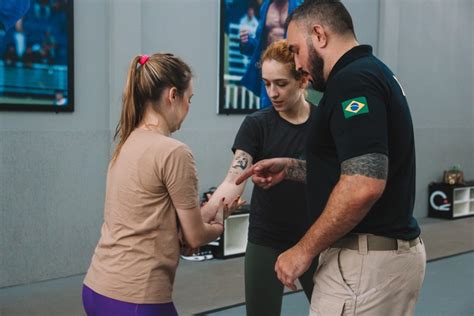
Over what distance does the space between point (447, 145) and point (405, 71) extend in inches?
56.4

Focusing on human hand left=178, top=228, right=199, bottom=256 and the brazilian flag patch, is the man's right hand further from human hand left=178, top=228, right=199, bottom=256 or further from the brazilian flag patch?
the brazilian flag patch

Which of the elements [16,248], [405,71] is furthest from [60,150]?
[405,71]

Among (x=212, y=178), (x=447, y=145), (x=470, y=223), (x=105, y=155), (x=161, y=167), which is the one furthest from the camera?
(x=447, y=145)

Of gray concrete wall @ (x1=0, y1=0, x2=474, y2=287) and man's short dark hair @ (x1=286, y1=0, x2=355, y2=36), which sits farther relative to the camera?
gray concrete wall @ (x1=0, y1=0, x2=474, y2=287)

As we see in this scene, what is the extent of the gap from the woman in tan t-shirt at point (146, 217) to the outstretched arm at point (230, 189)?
0.26 m

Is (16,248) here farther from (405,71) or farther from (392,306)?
(405,71)

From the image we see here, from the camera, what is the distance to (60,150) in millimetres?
4711

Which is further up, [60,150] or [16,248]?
[60,150]

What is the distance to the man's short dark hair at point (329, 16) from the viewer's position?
6.12 ft

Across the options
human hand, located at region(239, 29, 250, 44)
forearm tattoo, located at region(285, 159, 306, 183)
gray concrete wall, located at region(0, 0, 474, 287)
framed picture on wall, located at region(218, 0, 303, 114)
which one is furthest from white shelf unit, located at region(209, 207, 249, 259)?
forearm tattoo, located at region(285, 159, 306, 183)

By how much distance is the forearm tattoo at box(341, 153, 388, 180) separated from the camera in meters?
1.67

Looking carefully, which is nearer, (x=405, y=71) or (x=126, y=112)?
(x=126, y=112)

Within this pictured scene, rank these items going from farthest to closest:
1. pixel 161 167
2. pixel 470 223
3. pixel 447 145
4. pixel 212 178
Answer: pixel 447 145 < pixel 470 223 < pixel 212 178 < pixel 161 167

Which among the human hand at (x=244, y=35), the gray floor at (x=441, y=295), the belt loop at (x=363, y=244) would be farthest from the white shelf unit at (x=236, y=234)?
the belt loop at (x=363, y=244)
